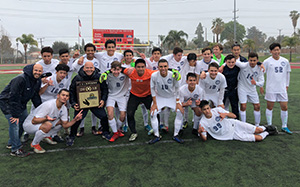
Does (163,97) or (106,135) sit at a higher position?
(163,97)

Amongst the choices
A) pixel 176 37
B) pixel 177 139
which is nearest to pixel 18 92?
pixel 177 139

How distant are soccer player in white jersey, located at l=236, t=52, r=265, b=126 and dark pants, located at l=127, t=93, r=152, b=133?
7.06 feet

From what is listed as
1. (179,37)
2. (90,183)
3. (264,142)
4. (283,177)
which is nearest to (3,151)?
(90,183)

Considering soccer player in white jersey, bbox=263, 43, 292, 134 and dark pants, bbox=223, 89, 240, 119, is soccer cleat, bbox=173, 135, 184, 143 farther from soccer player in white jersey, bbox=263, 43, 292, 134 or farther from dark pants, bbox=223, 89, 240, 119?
soccer player in white jersey, bbox=263, 43, 292, 134

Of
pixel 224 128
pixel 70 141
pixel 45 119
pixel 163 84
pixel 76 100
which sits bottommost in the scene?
pixel 70 141

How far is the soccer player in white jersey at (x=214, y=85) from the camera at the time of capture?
434 centimetres

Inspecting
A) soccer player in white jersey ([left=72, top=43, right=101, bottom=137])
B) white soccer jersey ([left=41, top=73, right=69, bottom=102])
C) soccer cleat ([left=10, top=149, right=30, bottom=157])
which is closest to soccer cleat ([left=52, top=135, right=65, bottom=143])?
soccer player in white jersey ([left=72, top=43, right=101, bottom=137])

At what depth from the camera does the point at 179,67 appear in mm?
5309

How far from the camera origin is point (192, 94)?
4.48 m

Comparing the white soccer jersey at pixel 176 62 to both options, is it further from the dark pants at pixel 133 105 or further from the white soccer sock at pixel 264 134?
the white soccer sock at pixel 264 134

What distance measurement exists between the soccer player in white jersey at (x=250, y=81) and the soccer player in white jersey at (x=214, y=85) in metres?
0.57

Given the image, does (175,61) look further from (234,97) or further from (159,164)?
A: (159,164)

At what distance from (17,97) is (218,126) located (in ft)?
12.3

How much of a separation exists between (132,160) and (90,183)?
823mm
